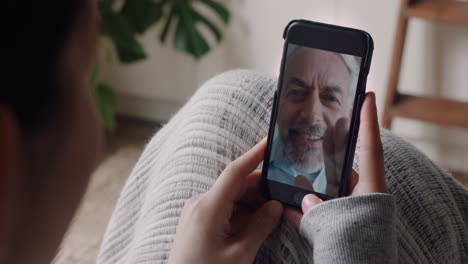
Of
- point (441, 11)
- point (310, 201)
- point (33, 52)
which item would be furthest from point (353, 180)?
point (441, 11)

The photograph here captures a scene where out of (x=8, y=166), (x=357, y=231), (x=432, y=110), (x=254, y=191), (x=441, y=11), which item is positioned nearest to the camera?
(x=8, y=166)

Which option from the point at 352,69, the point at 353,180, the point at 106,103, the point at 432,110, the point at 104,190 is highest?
the point at 352,69

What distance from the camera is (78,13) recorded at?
323 mm

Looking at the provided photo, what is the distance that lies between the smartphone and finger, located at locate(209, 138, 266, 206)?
0.03 metres

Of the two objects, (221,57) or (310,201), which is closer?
(310,201)

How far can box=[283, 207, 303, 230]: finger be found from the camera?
63 centimetres

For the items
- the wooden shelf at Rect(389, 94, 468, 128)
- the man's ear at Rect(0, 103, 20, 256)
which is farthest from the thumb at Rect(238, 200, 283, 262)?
the wooden shelf at Rect(389, 94, 468, 128)

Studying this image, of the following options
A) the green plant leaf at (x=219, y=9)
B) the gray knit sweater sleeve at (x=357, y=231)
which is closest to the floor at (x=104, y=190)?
the green plant leaf at (x=219, y=9)

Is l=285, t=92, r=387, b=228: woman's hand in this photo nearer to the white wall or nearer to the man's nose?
the man's nose

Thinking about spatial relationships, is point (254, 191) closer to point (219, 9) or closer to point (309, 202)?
point (309, 202)

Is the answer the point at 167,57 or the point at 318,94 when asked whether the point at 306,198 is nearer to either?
the point at 318,94

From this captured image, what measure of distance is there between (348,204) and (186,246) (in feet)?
0.49

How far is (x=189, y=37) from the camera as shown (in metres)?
1.98

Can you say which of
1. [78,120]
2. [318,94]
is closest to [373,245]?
[318,94]
